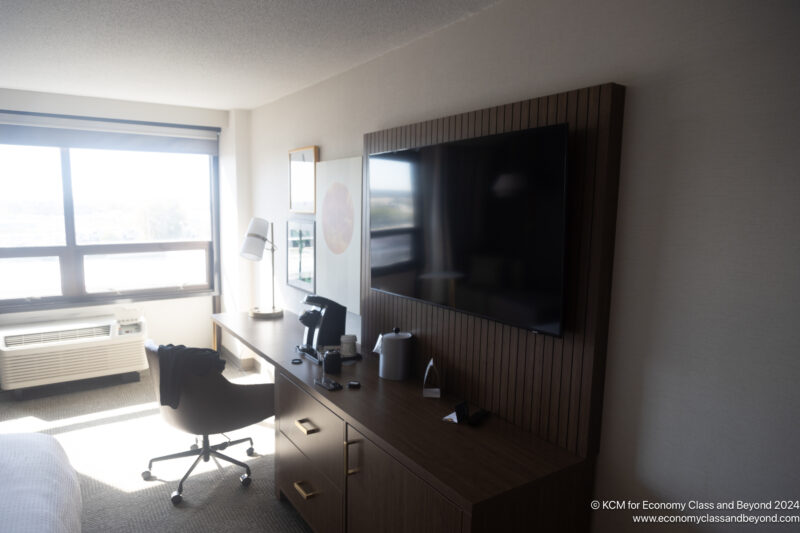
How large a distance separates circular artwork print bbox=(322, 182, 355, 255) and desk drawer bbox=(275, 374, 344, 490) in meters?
0.94

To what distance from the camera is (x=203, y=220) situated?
192 inches

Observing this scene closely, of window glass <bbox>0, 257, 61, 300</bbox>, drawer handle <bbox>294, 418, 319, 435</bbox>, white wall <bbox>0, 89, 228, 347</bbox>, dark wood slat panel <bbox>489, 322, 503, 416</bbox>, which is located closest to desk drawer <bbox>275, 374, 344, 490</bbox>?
drawer handle <bbox>294, 418, 319, 435</bbox>

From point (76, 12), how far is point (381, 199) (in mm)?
1543

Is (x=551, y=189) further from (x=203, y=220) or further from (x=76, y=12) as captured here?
(x=203, y=220)

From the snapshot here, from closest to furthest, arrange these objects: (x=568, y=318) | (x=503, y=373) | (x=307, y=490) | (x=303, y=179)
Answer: (x=568, y=318), (x=503, y=373), (x=307, y=490), (x=303, y=179)

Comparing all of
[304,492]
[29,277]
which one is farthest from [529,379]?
[29,277]

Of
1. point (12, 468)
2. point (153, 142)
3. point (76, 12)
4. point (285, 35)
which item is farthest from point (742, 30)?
point (153, 142)

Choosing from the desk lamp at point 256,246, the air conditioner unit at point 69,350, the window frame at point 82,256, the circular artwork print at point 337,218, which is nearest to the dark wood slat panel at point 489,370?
the circular artwork print at point 337,218

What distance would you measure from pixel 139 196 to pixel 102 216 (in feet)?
1.17

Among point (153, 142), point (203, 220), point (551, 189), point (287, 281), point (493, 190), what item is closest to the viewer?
point (551, 189)

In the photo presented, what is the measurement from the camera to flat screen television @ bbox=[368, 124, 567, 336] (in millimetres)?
1598

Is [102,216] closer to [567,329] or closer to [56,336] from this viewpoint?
[56,336]

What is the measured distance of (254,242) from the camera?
11.6ft

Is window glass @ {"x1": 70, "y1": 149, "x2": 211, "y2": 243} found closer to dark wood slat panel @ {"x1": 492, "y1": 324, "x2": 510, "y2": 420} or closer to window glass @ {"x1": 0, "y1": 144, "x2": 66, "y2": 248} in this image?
window glass @ {"x1": 0, "y1": 144, "x2": 66, "y2": 248}
